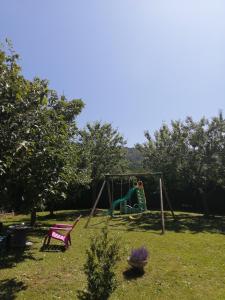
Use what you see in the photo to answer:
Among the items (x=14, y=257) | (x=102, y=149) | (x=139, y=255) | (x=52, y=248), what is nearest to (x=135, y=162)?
(x=102, y=149)

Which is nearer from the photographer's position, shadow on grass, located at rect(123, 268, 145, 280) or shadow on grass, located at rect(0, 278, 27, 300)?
shadow on grass, located at rect(0, 278, 27, 300)

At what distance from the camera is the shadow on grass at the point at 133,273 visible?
9.72m

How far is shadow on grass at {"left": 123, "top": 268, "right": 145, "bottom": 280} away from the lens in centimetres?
972

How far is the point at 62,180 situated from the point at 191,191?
19.9 m

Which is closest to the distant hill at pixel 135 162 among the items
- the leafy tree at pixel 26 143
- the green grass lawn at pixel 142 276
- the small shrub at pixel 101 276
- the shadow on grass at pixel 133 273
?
the green grass lawn at pixel 142 276

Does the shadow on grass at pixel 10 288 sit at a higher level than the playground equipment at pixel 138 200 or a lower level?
lower

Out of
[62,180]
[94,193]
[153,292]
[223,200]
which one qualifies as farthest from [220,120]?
[153,292]

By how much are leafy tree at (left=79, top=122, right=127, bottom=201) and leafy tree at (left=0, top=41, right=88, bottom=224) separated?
16.5 m

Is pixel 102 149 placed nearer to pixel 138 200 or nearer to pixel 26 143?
pixel 138 200

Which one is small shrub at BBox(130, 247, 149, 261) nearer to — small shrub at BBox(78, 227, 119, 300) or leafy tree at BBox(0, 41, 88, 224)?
small shrub at BBox(78, 227, 119, 300)

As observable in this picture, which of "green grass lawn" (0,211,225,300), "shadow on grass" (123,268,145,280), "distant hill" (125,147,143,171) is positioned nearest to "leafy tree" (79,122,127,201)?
"distant hill" (125,147,143,171)

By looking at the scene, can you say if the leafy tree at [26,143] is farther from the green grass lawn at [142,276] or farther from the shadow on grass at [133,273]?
the shadow on grass at [133,273]

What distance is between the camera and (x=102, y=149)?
1174 inches

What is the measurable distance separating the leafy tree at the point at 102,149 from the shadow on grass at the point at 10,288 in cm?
1901
